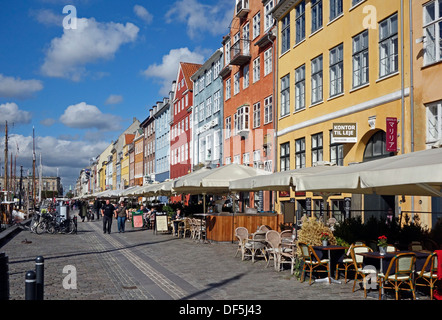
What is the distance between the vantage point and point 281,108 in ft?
99.0

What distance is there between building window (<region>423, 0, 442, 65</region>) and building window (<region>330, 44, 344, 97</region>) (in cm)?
575

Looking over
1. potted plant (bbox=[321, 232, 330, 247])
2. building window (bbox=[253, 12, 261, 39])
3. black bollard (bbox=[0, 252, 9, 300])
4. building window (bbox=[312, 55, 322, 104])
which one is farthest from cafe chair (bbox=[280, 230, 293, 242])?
building window (bbox=[253, 12, 261, 39])

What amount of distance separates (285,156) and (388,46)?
11.0m

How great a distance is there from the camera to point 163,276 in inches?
494

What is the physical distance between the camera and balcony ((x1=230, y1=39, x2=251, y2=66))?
35.8 m

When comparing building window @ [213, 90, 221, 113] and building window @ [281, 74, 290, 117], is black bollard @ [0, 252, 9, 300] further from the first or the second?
building window @ [213, 90, 221, 113]

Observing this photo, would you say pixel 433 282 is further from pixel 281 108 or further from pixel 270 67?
pixel 270 67

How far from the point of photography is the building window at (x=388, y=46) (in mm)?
19031

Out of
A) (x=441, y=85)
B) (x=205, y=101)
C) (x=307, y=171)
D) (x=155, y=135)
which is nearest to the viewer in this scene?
(x=307, y=171)

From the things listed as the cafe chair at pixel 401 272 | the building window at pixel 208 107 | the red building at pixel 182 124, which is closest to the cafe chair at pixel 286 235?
the cafe chair at pixel 401 272

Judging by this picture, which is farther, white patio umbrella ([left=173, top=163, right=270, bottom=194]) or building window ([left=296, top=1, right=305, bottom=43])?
building window ([left=296, top=1, right=305, bottom=43])
